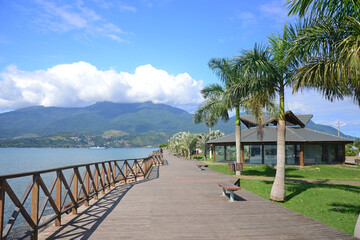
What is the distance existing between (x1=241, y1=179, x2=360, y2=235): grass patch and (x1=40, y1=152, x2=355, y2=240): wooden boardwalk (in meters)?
1.08

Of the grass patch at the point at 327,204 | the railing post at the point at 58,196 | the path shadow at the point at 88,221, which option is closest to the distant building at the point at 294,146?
the grass patch at the point at 327,204

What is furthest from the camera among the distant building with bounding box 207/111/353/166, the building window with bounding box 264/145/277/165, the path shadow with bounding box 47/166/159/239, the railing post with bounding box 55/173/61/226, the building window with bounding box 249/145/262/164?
the building window with bounding box 249/145/262/164

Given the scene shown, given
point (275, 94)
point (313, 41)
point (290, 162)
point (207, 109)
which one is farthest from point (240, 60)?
point (290, 162)

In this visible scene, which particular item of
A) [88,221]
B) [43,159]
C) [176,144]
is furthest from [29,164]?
[88,221]

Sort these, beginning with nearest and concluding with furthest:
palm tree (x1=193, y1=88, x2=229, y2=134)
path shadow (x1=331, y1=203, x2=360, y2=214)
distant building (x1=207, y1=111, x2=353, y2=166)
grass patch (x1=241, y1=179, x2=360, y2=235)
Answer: grass patch (x1=241, y1=179, x2=360, y2=235) < path shadow (x1=331, y1=203, x2=360, y2=214) < palm tree (x1=193, y1=88, x2=229, y2=134) < distant building (x1=207, y1=111, x2=353, y2=166)

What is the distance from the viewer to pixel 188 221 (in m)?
5.89

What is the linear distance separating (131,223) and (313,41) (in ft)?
19.9

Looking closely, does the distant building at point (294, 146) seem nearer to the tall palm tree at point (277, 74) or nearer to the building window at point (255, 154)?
the building window at point (255, 154)

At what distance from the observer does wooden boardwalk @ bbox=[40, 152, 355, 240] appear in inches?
195

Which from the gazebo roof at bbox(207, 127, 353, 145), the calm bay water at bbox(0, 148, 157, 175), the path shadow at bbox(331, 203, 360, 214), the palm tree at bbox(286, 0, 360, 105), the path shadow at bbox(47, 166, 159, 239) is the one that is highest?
the palm tree at bbox(286, 0, 360, 105)

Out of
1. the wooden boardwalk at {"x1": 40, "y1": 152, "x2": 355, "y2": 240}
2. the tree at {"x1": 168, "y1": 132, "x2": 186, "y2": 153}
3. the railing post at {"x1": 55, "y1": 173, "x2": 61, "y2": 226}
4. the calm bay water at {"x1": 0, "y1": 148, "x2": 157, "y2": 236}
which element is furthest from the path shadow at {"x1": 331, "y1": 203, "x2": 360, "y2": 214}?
the tree at {"x1": 168, "y1": 132, "x2": 186, "y2": 153}

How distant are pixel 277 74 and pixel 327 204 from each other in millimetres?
4766

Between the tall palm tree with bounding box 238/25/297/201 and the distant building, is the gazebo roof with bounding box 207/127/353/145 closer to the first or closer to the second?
the distant building

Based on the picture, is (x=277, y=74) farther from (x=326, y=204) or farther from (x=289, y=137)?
(x=289, y=137)
